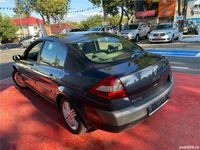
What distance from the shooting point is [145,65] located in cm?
304

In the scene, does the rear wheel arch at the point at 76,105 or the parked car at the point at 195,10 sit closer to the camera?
the rear wheel arch at the point at 76,105

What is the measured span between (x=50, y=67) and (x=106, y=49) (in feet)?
3.45

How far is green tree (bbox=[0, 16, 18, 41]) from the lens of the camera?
38287 millimetres

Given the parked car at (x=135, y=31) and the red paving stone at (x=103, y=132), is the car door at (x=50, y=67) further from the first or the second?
the parked car at (x=135, y=31)

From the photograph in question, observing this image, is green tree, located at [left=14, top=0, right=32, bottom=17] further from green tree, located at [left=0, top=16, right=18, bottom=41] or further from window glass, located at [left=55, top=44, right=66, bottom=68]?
window glass, located at [left=55, top=44, right=66, bottom=68]

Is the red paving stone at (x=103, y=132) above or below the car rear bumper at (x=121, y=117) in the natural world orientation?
below

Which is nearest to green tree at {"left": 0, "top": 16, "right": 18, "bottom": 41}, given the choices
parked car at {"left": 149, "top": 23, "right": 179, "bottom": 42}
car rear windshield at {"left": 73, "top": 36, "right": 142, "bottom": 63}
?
parked car at {"left": 149, "top": 23, "right": 179, "bottom": 42}

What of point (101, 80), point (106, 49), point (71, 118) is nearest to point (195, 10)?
point (106, 49)

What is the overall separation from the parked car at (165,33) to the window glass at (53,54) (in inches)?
504

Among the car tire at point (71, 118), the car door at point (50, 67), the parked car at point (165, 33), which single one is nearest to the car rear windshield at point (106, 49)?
the car door at point (50, 67)

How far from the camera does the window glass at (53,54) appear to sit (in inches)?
137

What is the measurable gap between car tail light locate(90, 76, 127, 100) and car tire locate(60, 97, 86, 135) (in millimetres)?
704

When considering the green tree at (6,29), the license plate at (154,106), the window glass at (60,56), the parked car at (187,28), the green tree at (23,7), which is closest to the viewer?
the license plate at (154,106)

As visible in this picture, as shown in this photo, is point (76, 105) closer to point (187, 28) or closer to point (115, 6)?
point (187, 28)
